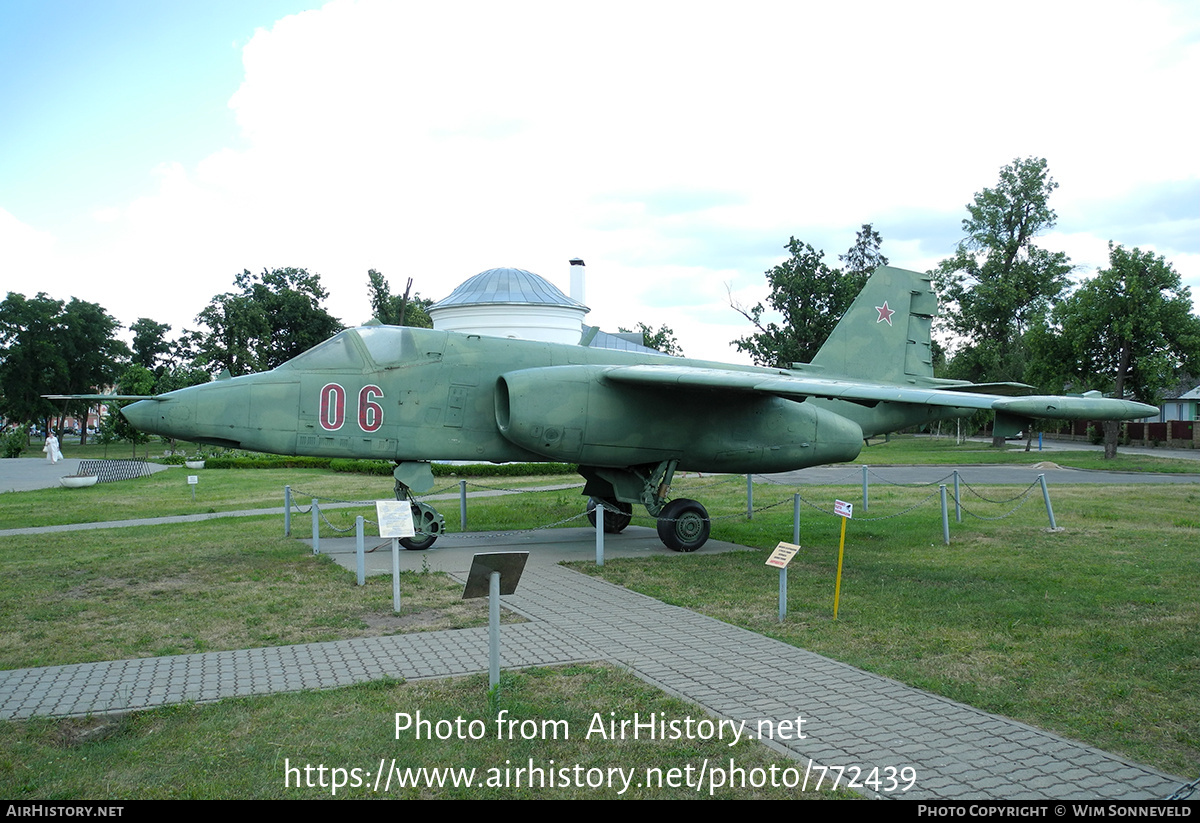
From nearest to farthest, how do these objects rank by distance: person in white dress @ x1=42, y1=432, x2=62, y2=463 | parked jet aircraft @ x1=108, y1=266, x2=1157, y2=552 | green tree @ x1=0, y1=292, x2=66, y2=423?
parked jet aircraft @ x1=108, y1=266, x2=1157, y2=552, person in white dress @ x1=42, y1=432, x2=62, y2=463, green tree @ x1=0, y1=292, x2=66, y2=423

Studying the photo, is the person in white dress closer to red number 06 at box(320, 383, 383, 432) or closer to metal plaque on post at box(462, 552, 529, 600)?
red number 06 at box(320, 383, 383, 432)

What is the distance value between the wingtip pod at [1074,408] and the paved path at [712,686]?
3.95 m

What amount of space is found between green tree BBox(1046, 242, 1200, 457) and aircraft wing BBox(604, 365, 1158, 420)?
28781 millimetres

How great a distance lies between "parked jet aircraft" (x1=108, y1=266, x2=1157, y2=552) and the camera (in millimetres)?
11008

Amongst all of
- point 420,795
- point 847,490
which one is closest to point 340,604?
point 420,795

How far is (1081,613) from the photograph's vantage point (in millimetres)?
8258

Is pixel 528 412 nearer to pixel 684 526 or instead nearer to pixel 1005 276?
pixel 684 526

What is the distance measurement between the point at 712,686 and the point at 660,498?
7.05m

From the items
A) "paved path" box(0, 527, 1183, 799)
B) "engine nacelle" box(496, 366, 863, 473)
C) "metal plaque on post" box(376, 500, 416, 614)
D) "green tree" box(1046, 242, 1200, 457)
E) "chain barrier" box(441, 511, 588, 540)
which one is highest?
"green tree" box(1046, 242, 1200, 457)

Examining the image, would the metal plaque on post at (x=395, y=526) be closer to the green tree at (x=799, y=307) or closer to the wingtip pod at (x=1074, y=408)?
the wingtip pod at (x=1074, y=408)

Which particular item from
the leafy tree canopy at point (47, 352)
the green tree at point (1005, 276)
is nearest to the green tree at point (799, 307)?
the green tree at point (1005, 276)

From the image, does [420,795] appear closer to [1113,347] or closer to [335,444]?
[335,444]

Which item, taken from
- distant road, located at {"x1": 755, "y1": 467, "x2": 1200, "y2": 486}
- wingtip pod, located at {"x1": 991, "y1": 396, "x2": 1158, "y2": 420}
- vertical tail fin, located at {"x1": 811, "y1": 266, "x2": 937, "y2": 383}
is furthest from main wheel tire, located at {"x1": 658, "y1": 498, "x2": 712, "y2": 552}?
distant road, located at {"x1": 755, "y1": 467, "x2": 1200, "y2": 486}

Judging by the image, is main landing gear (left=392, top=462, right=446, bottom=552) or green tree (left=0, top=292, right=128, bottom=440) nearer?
main landing gear (left=392, top=462, right=446, bottom=552)
